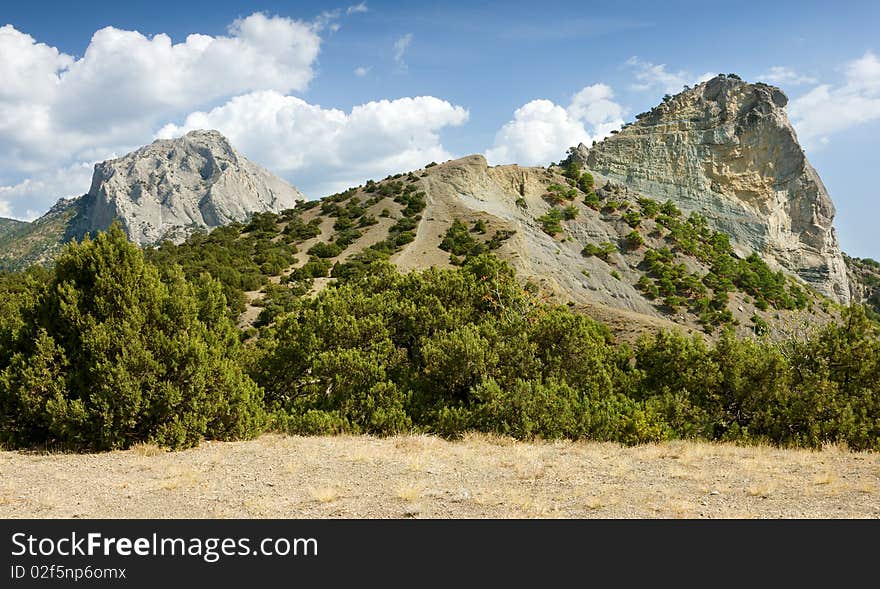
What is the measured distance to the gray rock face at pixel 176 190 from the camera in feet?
422

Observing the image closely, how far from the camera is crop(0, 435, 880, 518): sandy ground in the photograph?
22.0 feet

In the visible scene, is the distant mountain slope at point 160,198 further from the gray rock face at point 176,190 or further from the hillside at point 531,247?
the hillside at point 531,247

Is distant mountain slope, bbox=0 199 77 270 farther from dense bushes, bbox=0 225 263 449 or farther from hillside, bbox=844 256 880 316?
hillside, bbox=844 256 880 316

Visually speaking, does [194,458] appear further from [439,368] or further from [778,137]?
[778,137]

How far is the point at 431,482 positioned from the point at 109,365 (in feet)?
19.2

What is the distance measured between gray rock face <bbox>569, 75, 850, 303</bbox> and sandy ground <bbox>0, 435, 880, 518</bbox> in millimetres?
70586

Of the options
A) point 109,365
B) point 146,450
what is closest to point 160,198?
point 109,365

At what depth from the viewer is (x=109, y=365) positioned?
973 centimetres

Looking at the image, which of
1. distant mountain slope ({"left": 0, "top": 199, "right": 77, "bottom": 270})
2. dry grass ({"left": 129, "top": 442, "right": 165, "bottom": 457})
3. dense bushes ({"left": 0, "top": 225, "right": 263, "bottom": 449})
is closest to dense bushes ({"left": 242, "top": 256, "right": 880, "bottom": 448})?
dense bushes ({"left": 0, "top": 225, "right": 263, "bottom": 449})

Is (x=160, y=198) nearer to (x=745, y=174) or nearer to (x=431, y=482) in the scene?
(x=745, y=174)

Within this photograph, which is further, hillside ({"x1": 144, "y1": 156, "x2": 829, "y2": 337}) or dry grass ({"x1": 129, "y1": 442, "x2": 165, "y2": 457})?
hillside ({"x1": 144, "y1": 156, "x2": 829, "y2": 337})

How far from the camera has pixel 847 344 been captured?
14664 millimetres

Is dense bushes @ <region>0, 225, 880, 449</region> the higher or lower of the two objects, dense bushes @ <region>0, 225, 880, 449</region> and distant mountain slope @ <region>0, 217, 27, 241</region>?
the lower
